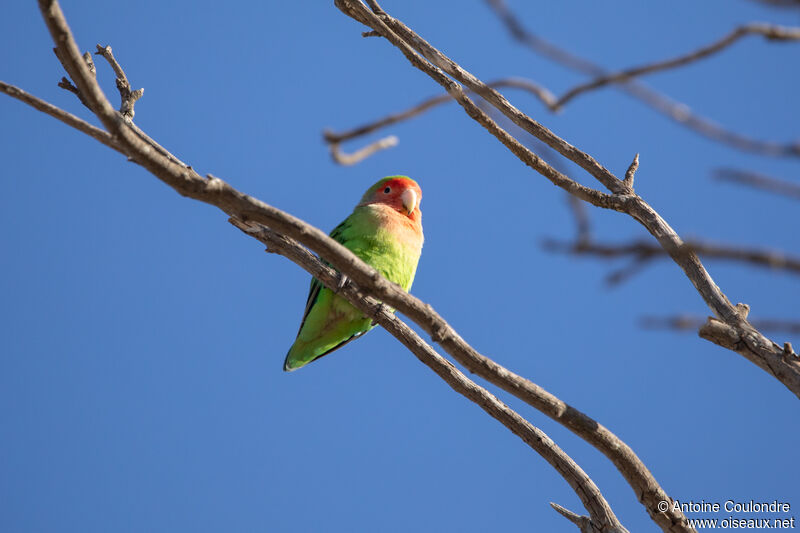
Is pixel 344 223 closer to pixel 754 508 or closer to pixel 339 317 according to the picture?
pixel 339 317

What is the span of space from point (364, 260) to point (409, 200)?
931 mm

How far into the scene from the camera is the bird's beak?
6.27 metres

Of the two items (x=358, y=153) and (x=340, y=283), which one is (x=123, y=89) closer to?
(x=340, y=283)

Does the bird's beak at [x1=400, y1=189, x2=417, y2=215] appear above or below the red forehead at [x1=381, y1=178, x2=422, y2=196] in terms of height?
below

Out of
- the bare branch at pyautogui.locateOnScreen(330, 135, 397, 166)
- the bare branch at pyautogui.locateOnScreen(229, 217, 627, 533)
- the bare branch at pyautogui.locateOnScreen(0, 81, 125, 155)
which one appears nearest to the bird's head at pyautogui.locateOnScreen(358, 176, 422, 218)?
the bare branch at pyautogui.locateOnScreen(229, 217, 627, 533)

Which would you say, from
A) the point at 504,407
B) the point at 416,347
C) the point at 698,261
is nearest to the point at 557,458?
the point at 504,407

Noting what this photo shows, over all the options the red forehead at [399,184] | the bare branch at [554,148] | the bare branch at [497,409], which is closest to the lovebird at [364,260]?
the red forehead at [399,184]

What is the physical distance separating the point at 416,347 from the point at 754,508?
2.15 m

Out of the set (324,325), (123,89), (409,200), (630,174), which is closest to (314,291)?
(324,325)

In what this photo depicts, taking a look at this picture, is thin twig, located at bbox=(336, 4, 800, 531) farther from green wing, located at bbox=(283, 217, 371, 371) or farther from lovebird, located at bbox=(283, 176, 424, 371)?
green wing, located at bbox=(283, 217, 371, 371)

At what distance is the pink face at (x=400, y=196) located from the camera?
6301 mm

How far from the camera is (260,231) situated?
4215 mm

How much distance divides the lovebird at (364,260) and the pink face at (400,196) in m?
→ 0.02

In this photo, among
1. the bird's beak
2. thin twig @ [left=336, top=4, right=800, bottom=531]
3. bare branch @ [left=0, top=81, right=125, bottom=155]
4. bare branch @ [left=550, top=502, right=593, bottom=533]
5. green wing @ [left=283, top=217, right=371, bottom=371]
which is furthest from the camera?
the bird's beak
